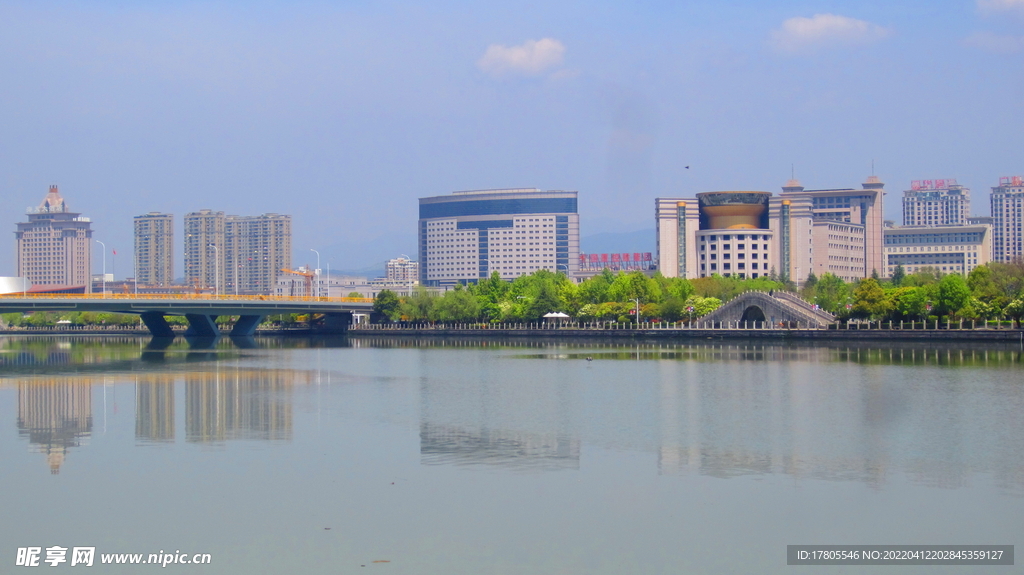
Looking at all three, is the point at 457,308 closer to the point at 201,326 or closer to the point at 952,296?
the point at 201,326

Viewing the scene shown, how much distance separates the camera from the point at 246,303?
99.4 metres

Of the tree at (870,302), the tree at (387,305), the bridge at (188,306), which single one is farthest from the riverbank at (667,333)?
the bridge at (188,306)

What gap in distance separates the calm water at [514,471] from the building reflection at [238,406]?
20cm

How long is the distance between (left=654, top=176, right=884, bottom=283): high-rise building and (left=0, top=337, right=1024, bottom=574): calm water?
415ft

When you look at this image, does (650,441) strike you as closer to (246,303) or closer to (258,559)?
(258,559)

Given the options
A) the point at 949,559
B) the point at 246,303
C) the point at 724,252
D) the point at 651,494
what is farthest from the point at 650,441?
the point at 724,252

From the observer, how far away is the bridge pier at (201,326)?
110 m

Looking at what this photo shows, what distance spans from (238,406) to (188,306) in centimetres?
6246

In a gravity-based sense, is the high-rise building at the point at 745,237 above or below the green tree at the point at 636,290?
above

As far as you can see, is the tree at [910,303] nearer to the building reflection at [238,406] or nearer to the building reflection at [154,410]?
the building reflection at [238,406]

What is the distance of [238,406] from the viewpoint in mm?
37531

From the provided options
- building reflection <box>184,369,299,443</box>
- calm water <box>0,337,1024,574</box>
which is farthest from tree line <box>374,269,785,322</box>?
calm water <box>0,337,1024,574</box>

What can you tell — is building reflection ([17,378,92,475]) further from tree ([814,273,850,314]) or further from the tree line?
tree ([814,273,850,314])

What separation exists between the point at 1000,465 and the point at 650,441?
828 centimetres
